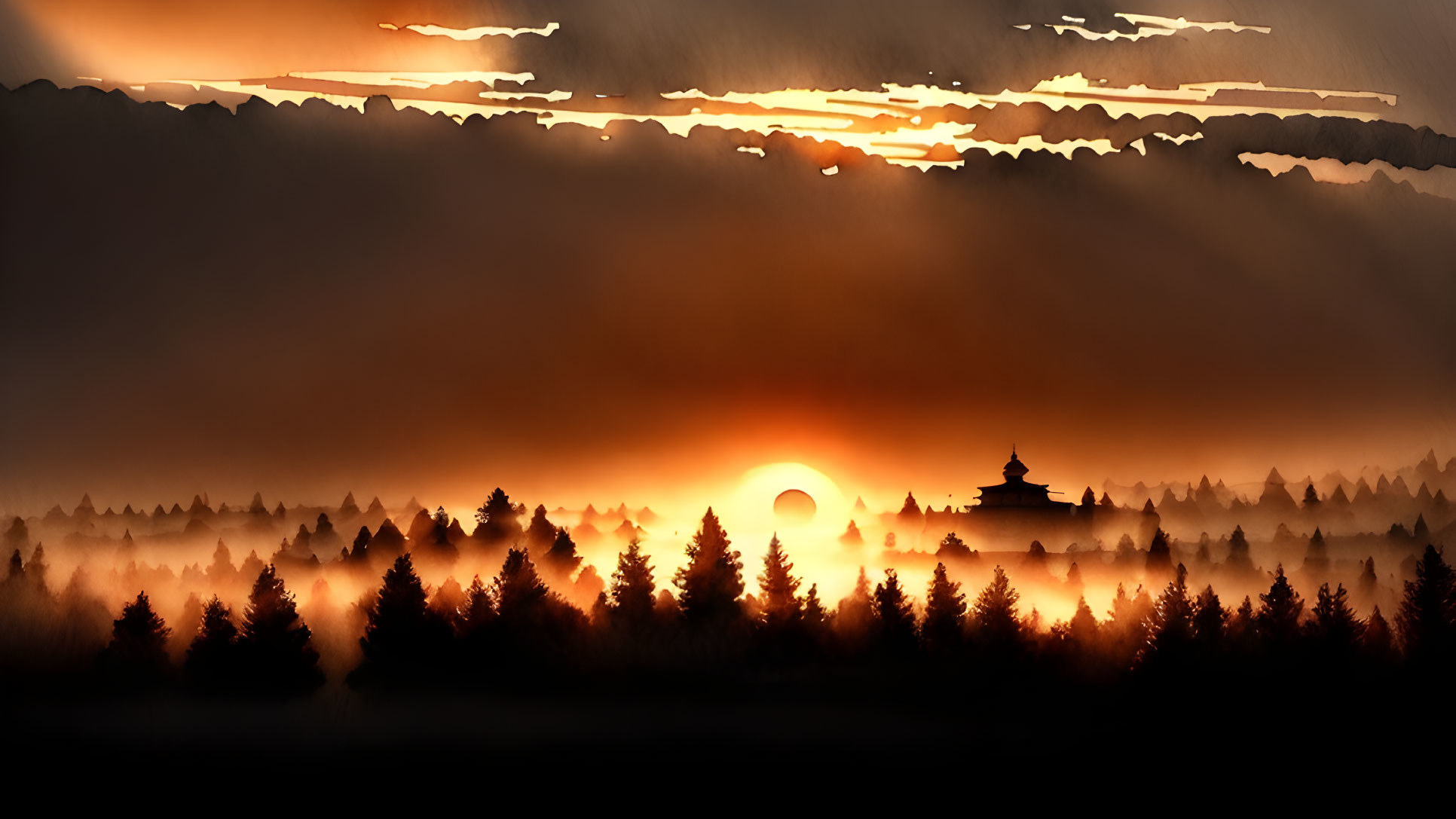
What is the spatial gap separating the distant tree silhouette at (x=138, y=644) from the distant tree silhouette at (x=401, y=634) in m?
4.19

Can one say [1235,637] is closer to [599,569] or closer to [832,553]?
[832,553]

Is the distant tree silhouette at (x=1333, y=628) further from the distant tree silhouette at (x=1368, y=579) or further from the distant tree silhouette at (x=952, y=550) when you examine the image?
the distant tree silhouette at (x=952, y=550)

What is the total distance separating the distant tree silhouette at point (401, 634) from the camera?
30.5m

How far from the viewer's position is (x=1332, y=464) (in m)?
29.3

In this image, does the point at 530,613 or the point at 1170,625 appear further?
the point at 530,613

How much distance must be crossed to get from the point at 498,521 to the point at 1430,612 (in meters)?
21.4

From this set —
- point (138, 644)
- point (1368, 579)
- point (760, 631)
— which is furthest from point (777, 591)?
point (1368, 579)

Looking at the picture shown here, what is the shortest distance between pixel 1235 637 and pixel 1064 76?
13.9 m

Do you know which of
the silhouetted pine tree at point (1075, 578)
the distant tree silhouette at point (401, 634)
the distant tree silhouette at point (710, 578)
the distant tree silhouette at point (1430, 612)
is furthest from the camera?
the silhouetted pine tree at point (1075, 578)

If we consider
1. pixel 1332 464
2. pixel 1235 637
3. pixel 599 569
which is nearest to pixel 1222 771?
pixel 1235 637

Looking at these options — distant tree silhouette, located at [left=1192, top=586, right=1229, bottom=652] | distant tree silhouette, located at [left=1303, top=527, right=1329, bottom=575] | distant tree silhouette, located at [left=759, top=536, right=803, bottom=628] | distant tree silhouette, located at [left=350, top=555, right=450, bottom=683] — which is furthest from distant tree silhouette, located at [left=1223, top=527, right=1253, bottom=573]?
distant tree silhouette, located at [left=350, top=555, right=450, bottom=683]

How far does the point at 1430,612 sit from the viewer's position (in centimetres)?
3116

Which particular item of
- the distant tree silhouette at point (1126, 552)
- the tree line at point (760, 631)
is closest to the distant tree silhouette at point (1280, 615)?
the tree line at point (760, 631)

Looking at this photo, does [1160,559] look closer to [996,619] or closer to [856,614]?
[996,619]
